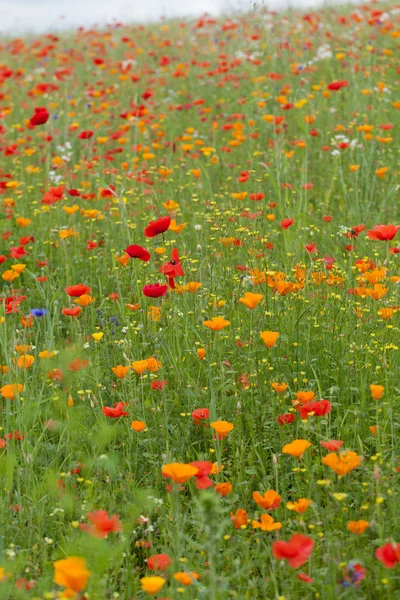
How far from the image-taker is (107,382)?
3092 millimetres

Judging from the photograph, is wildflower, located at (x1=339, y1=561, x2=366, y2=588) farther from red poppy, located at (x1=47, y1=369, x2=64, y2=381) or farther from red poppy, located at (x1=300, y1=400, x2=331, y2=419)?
red poppy, located at (x1=47, y1=369, x2=64, y2=381)

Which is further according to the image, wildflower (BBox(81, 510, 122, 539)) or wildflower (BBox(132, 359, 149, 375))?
wildflower (BBox(132, 359, 149, 375))

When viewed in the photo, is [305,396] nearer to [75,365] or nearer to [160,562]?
[160,562]

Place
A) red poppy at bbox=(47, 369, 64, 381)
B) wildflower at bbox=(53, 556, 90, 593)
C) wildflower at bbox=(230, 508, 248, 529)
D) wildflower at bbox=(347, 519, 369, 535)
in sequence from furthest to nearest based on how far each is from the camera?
red poppy at bbox=(47, 369, 64, 381) → wildflower at bbox=(230, 508, 248, 529) → wildflower at bbox=(347, 519, 369, 535) → wildflower at bbox=(53, 556, 90, 593)

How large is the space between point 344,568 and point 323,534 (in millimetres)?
166

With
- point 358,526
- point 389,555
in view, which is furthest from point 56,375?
point 389,555

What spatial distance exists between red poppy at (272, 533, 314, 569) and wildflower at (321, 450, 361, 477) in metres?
0.25

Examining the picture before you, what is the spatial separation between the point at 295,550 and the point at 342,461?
0.35 meters

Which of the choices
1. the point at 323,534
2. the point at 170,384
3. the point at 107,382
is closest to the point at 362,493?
the point at 323,534

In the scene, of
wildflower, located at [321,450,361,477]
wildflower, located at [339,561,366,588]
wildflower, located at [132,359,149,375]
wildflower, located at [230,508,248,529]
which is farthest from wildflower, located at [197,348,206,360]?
wildflower, located at [339,561,366,588]

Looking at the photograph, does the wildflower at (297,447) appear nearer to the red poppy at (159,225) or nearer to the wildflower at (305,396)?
the wildflower at (305,396)

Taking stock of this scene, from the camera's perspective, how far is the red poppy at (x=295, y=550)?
174 cm

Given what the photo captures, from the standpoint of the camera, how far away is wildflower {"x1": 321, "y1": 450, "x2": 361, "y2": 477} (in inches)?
78.4

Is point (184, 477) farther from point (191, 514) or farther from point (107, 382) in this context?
point (107, 382)
